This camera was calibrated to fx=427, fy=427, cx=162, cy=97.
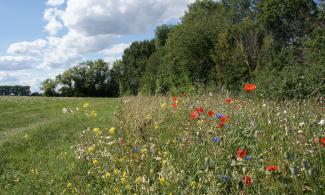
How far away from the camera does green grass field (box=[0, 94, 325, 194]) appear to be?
3.49 meters

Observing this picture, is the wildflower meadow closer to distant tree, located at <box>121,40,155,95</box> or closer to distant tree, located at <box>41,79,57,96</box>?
distant tree, located at <box>121,40,155,95</box>

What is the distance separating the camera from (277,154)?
3.83m

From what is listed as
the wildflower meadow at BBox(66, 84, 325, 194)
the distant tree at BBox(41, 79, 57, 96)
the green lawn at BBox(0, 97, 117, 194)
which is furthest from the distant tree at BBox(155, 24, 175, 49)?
the wildflower meadow at BBox(66, 84, 325, 194)

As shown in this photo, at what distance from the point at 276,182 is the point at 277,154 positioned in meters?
0.45

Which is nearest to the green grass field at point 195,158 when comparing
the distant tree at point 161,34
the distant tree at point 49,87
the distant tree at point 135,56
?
the distant tree at point 161,34

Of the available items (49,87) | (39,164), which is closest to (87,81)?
(49,87)

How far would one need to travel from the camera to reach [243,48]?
33.0 m

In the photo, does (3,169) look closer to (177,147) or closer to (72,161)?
(72,161)

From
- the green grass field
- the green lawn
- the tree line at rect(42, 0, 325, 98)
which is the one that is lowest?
the green lawn

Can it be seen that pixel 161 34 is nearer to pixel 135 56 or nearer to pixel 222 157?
pixel 135 56

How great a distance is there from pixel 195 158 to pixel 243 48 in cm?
2935

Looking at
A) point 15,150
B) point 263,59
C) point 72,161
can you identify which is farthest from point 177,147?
point 263,59

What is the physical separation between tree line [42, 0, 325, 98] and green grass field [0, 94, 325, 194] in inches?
208

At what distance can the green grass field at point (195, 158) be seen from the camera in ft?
11.4
